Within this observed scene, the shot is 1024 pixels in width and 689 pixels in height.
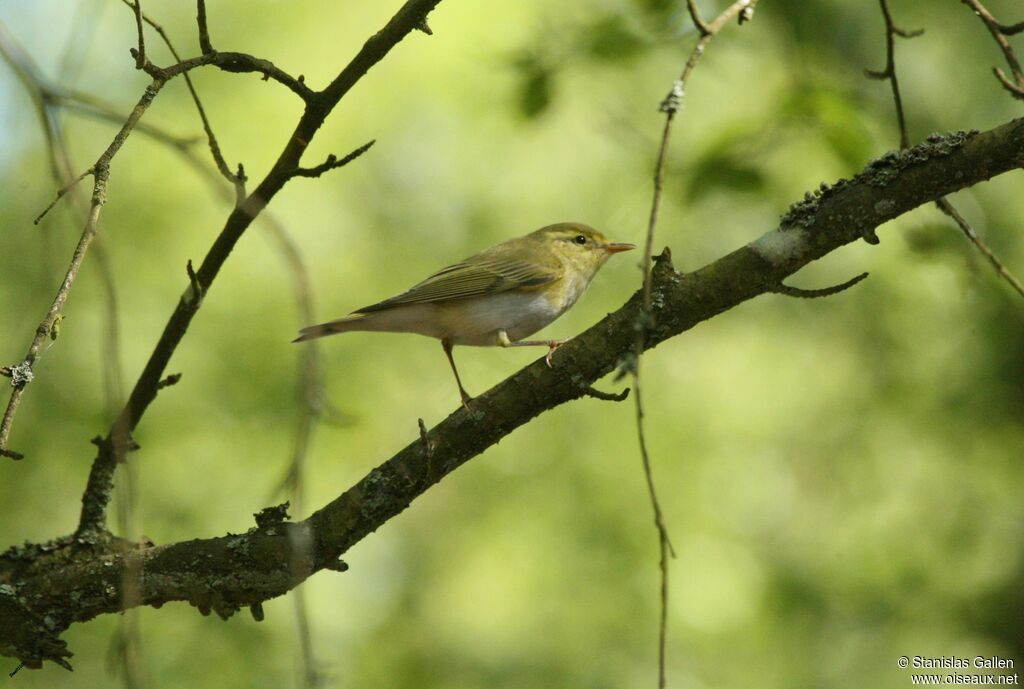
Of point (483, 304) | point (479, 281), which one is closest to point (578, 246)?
point (479, 281)

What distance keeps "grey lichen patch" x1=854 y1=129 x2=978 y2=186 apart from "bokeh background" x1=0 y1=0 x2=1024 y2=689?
12.6 ft

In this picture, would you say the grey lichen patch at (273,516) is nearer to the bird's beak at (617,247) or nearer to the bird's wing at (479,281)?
the bird's wing at (479,281)

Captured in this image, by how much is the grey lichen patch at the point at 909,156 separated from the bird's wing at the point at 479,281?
277cm

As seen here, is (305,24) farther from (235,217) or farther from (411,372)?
(235,217)

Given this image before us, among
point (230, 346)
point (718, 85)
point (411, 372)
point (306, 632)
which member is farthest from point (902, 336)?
point (306, 632)

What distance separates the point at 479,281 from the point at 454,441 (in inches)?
93.5

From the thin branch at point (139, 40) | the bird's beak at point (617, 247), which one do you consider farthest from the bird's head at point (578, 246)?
the thin branch at point (139, 40)

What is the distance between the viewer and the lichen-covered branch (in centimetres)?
304

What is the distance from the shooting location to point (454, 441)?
342cm

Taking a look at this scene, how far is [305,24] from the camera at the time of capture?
1022 centimetres

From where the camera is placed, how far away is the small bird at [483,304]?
5.45 m

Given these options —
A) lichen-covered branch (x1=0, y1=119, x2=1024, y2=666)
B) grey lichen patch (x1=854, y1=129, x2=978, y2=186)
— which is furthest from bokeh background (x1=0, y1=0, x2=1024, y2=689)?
grey lichen patch (x1=854, y1=129, x2=978, y2=186)

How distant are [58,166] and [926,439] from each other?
827 cm

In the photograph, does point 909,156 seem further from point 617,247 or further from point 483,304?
point 617,247
